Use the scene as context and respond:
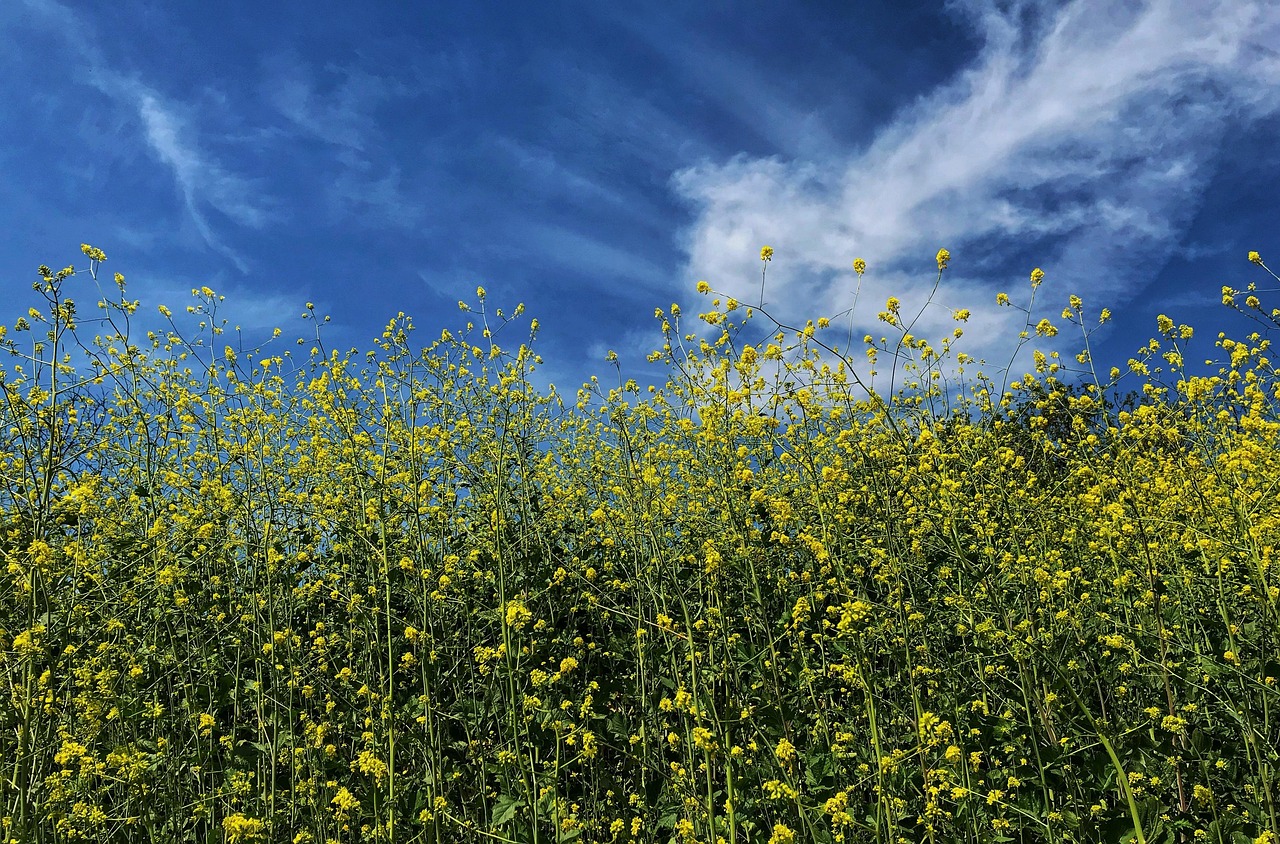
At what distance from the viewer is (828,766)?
3.28 meters

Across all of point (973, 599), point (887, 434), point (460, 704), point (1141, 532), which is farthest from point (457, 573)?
point (1141, 532)

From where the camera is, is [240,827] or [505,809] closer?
[240,827]

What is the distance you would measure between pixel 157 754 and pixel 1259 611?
5437 millimetres

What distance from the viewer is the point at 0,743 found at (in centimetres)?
292

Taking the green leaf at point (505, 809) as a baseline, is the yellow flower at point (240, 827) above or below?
above

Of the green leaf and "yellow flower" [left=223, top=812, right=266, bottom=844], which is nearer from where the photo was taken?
"yellow flower" [left=223, top=812, right=266, bottom=844]

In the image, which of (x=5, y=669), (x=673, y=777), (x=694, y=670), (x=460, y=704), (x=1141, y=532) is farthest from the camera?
(x=460, y=704)

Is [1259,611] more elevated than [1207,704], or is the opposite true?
[1259,611]

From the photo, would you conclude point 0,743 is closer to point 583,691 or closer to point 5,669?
point 5,669

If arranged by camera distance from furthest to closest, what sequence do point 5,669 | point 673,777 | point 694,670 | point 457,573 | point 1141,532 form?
point 457,573
point 1141,532
point 673,777
point 5,669
point 694,670

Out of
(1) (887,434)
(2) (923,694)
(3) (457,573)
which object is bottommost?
(2) (923,694)

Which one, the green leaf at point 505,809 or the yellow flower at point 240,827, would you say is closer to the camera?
the yellow flower at point 240,827

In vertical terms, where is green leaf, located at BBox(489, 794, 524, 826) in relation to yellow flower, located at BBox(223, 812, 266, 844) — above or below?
below

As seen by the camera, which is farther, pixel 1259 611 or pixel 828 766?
pixel 1259 611
